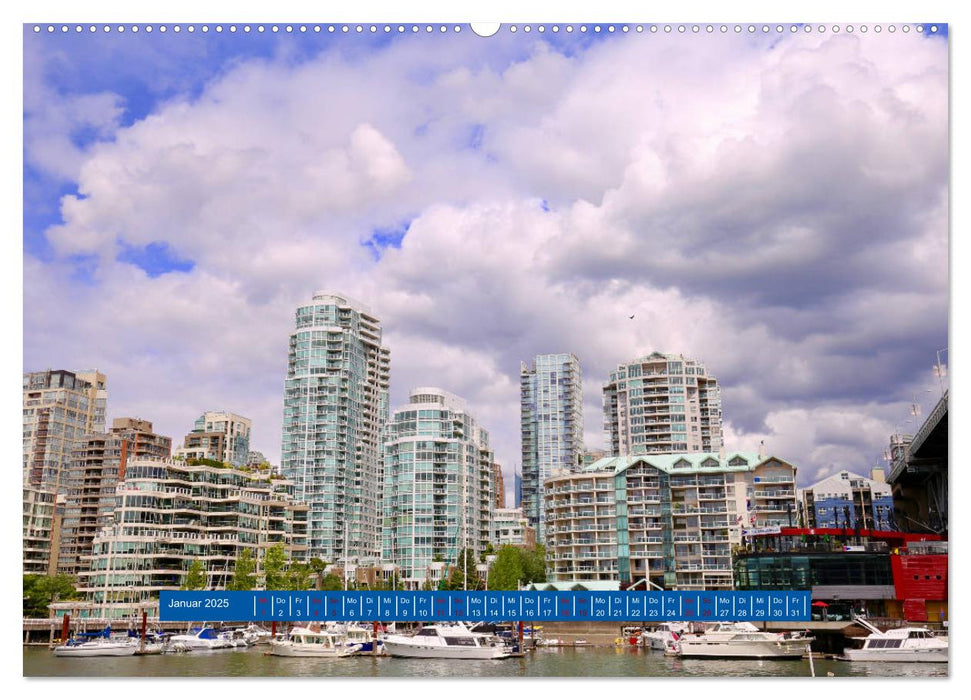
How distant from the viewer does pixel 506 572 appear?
3253cm

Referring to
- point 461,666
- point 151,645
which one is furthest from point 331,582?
point 151,645

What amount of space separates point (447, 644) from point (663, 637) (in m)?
3.35

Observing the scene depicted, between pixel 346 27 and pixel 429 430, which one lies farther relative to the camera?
pixel 429 430

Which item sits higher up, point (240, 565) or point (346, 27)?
point (346, 27)

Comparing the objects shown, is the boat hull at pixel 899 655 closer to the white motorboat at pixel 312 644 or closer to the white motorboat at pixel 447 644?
the white motorboat at pixel 447 644

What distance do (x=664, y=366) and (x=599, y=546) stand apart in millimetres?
20145

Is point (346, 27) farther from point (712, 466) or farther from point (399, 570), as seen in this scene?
point (399, 570)

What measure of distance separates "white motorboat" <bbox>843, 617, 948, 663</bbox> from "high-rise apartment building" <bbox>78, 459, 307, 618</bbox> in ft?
45.8

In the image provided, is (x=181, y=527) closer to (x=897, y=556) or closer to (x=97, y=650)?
(x=97, y=650)

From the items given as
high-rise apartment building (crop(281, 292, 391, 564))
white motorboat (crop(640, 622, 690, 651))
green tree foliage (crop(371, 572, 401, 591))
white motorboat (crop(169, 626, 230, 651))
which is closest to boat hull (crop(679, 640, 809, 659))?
white motorboat (crop(640, 622, 690, 651))

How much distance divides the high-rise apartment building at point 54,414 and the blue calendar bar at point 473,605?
2869 mm

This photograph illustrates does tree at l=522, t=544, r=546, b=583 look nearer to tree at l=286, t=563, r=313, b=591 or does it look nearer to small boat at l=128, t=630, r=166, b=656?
tree at l=286, t=563, r=313, b=591
